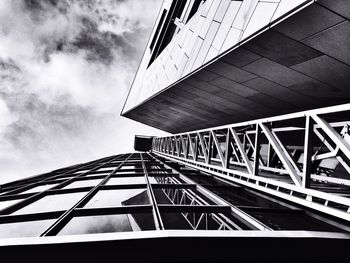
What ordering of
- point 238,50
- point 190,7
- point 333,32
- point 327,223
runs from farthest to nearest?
point 190,7 → point 238,50 → point 333,32 → point 327,223

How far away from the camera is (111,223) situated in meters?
6.25

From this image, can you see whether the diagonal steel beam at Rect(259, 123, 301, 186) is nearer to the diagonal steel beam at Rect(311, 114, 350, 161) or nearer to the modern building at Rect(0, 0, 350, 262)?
the modern building at Rect(0, 0, 350, 262)

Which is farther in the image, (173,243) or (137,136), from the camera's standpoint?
(137,136)

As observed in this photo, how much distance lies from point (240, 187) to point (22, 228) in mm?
8070

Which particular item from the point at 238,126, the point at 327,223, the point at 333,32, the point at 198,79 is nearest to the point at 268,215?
the point at 327,223

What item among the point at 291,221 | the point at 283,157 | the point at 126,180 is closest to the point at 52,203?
the point at 126,180

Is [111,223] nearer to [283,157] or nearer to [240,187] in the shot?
[283,157]

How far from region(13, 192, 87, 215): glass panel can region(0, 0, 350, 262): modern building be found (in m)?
0.08

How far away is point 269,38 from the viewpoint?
423 inches

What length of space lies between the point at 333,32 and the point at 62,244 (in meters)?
10.9

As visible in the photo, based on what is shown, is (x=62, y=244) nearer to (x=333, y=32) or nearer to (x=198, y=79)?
(x=333, y=32)

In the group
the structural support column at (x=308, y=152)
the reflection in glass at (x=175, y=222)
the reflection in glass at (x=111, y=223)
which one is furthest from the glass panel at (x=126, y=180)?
the structural support column at (x=308, y=152)

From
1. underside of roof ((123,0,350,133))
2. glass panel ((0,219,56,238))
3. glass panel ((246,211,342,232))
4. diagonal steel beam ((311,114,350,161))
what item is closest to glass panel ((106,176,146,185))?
glass panel ((0,219,56,238))

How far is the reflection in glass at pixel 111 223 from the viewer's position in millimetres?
5793
